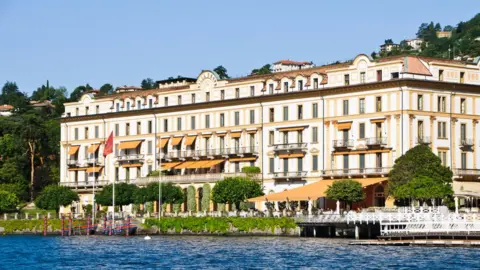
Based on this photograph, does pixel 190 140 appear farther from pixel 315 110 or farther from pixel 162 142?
pixel 315 110

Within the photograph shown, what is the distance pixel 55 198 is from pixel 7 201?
9.62 metres

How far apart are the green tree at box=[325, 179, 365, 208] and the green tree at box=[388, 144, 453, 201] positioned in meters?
2.98

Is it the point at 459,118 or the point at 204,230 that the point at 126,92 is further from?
the point at 459,118

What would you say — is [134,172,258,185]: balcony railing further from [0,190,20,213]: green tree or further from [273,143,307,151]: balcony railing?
[0,190,20,213]: green tree

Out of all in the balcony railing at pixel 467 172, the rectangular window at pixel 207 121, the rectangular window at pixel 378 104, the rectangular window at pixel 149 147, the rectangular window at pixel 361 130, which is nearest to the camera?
the balcony railing at pixel 467 172

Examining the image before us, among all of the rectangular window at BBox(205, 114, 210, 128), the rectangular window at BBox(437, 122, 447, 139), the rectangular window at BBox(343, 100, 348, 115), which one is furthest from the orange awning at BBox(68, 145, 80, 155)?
the rectangular window at BBox(437, 122, 447, 139)

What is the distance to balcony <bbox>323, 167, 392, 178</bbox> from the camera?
114 meters

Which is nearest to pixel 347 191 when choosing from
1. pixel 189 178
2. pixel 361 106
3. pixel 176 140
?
pixel 361 106

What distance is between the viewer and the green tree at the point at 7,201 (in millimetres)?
146000

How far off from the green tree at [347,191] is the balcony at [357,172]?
373 cm

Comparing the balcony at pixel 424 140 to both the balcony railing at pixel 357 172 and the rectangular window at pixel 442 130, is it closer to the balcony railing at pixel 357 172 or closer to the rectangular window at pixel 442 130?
the rectangular window at pixel 442 130

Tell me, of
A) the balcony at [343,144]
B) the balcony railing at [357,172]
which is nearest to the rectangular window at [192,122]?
the balcony railing at [357,172]

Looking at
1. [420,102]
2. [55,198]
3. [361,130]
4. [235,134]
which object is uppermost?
[420,102]

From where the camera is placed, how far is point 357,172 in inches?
4592
